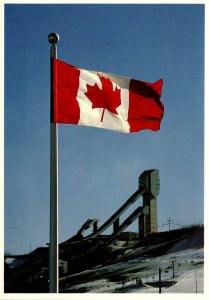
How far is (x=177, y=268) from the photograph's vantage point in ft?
51.9

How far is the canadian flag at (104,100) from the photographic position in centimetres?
631

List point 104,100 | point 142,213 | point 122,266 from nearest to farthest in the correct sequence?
point 104,100, point 122,266, point 142,213

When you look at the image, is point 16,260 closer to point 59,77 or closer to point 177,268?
point 177,268

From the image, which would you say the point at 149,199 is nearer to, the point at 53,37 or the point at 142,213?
the point at 142,213

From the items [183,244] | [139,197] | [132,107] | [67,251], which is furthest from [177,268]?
[132,107]

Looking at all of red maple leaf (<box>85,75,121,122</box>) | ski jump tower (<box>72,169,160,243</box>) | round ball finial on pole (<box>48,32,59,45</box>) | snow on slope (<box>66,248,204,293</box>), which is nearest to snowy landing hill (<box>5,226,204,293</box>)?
snow on slope (<box>66,248,204,293</box>)

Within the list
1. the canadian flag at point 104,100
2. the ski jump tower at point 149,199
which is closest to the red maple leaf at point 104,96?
the canadian flag at point 104,100

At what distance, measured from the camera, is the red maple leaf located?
667 centimetres

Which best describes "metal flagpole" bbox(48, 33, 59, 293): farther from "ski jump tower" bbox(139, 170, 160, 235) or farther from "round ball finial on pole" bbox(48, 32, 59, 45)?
"ski jump tower" bbox(139, 170, 160, 235)

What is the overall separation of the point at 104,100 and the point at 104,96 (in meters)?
0.07

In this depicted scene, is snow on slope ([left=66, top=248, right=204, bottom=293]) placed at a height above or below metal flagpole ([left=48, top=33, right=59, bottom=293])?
below

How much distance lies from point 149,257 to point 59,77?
1367 centimetres

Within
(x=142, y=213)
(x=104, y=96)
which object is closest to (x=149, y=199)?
(x=142, y=213)

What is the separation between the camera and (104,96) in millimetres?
6832
